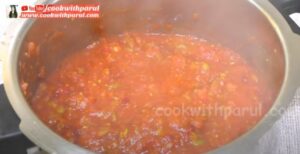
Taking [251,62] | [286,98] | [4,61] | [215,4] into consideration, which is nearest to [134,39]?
[215,4]

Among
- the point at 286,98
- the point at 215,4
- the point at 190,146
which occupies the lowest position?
the point at 190,146

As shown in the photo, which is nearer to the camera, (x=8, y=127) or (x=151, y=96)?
(x=8, y=127)

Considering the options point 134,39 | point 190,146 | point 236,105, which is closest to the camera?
point 190,146

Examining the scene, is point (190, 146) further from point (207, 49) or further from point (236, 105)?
point (207, 49)

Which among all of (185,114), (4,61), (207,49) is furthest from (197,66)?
(4,61)

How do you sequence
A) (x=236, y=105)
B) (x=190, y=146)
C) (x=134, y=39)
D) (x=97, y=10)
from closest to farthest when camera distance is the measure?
1. (x=190, y=146)
2. (x=236, y=105)
3. (x=97, y=10)
4. (x=134, y=39)

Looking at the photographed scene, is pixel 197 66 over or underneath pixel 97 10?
underneath

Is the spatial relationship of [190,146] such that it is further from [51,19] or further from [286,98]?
[51,19]

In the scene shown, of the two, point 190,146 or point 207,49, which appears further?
point 207,49
